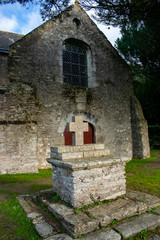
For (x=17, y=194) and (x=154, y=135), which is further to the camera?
(x=154, y=135)

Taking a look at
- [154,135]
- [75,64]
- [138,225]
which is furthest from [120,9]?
[154,135]

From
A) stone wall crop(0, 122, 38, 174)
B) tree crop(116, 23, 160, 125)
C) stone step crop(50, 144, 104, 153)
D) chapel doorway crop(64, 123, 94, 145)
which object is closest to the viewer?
stone step crop(50, 144, 104, 153)

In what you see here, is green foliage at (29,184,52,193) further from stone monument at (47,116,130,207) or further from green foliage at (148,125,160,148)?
green foliage at (148,125,160,148)

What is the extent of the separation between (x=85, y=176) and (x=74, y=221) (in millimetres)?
808

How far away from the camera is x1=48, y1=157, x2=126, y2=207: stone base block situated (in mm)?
3068

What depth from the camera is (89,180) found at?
3.22 meters

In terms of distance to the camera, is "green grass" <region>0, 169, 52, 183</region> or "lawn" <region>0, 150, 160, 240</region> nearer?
"lawn" <region>0, 150, 160, 240</region>

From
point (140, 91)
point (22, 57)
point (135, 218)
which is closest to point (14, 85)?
point (22, 57)

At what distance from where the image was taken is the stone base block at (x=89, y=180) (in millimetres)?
3068

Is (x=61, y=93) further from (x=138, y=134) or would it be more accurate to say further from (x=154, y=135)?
(x=154, y=135)

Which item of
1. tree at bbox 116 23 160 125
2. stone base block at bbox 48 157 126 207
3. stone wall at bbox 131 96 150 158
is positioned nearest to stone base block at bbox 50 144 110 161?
stone base block at bbox 48 157 126 207

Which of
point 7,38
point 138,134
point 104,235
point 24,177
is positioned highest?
point 7,38

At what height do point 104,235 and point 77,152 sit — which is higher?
point 77,152

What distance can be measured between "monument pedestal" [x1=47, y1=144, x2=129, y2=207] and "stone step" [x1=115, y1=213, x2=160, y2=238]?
71 cm
